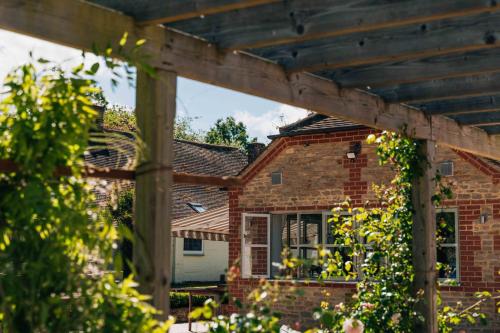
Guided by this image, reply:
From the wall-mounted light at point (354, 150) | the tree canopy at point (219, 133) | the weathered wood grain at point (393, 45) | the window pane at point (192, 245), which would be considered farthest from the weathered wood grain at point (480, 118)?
the tree canopy at point (219, 133)

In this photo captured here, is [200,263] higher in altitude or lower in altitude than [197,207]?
lower

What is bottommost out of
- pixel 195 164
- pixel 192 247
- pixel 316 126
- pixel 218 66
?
pixel 192 247

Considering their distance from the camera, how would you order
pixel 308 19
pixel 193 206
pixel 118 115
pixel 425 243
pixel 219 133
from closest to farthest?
pixel 308 19 → pixel 425 243 → pixel 193 206 → pixel 118 115 → pixel 219 133

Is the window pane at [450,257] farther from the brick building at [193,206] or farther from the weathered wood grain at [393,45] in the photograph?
the weathered wood grain at [393,45]

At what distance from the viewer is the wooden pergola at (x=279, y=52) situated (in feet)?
14.6

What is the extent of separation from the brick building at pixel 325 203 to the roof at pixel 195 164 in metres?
7.74

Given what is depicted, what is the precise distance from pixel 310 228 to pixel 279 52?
14.5m

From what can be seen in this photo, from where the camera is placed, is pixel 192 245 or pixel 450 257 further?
pixel 192 245

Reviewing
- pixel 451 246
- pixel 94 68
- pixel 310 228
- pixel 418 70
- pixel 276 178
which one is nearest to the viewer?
pixel 94 68

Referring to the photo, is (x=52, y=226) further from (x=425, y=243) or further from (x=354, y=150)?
(x=354, y=150)

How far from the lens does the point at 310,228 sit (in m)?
20.1

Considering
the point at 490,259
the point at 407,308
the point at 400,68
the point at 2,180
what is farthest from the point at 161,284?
the point at 490,259

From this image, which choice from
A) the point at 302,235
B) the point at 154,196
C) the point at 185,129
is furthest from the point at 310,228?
the point at 185,129

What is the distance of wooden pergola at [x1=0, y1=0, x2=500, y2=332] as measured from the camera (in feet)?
14.6
